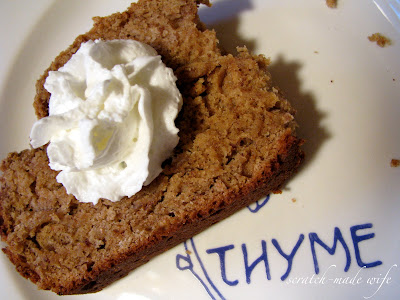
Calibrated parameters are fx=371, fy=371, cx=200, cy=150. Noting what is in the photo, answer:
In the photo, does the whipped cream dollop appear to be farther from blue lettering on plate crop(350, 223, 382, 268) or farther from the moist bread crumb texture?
blue lettering on plate crop(350, 223, 382, 268)

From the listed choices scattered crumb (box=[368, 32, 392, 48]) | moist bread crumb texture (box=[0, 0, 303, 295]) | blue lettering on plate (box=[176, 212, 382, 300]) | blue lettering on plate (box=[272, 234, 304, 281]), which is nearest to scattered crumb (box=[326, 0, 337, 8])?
scattered crumb (box=[368, 32, 392, 48])

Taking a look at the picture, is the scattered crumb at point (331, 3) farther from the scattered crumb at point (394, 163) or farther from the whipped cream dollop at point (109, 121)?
the whipped cream dollop at point (109, 121)

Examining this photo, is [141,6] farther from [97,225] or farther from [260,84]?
[97,225]

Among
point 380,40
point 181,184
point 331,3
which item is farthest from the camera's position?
point 331,3

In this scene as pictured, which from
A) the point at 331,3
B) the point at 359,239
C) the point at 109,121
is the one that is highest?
the point at 109,121

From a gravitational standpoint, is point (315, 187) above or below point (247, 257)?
above

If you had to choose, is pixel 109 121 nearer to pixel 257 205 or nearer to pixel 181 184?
pixel 181 184

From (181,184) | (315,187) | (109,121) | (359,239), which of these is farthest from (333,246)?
(109,121)

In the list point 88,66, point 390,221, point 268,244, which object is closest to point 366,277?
point 390,221
